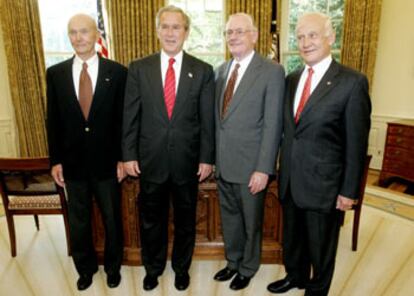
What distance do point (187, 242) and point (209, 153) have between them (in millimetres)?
628

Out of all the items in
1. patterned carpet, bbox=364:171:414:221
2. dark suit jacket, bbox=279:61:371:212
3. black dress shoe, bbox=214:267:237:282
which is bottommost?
patterned carpet, bbox=364:171:414:221

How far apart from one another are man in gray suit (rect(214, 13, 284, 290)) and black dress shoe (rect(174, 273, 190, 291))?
0.42 m

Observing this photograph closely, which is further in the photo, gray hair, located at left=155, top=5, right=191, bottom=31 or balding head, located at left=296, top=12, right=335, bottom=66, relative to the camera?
gray hair, located at left=155, top=5, right=191, bottom=31

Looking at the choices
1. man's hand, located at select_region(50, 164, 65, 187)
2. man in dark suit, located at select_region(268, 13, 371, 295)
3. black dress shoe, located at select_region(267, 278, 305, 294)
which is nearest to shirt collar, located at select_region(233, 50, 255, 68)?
man in dark suit, located at select_region(268, 13, 371, 295)

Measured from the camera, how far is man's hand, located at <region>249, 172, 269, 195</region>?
1946mm

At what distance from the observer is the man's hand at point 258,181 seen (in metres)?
1.95

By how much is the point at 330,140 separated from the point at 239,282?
112 cm

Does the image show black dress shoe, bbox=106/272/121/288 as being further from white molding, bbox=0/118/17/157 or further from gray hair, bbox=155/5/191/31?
white molding, bbox=0/118/17/157

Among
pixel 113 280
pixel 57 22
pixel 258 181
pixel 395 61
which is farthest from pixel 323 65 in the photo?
pixel 57 22

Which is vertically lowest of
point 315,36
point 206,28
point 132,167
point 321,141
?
point 132,167

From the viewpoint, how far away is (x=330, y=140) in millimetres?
1729

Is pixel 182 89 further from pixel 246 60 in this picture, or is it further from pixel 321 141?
pixel 321 141

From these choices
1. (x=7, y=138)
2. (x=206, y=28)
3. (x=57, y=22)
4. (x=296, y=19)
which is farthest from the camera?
(x=206, y=28)

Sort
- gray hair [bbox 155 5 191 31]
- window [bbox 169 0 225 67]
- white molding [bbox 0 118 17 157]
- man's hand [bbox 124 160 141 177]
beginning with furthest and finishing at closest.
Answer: window [bbox 169 0 225 67] < white molding [bbox 0 118 17 157] < man's hand [bbox 124 160 141 177] < gray hair [bbox 155 5 191 31]
